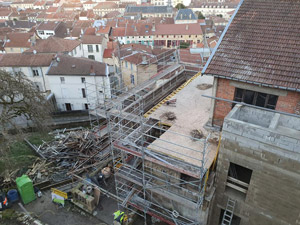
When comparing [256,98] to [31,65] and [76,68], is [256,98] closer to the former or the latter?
[76,68]

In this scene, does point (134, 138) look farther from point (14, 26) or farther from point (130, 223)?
point (14, 26)

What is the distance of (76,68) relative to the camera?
33.2 m

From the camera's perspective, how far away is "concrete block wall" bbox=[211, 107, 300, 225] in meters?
10.4

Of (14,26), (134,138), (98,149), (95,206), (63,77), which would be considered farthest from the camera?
(14,26)

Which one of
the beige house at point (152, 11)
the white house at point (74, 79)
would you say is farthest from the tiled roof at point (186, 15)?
the white house at point (74, 79)

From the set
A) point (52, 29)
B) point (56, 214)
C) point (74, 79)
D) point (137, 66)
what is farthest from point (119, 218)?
point (52, 29)

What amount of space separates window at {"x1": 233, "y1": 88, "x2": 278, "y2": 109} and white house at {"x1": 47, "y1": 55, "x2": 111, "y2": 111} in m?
21.7

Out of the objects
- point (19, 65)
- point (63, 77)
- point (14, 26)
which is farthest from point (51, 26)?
point (63, 77)

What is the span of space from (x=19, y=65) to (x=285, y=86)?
3544cm

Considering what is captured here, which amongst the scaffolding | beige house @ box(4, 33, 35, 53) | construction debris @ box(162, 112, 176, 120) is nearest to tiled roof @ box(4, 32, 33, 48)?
beige house @ box(4, 33, 35, 53)

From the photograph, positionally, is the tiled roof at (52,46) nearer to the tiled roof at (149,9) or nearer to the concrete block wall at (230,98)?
the concrete block wall at (230,98)

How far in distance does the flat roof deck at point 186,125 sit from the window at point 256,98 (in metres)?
2.98

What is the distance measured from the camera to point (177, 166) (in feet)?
38.9

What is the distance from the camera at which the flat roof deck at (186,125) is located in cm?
1234
